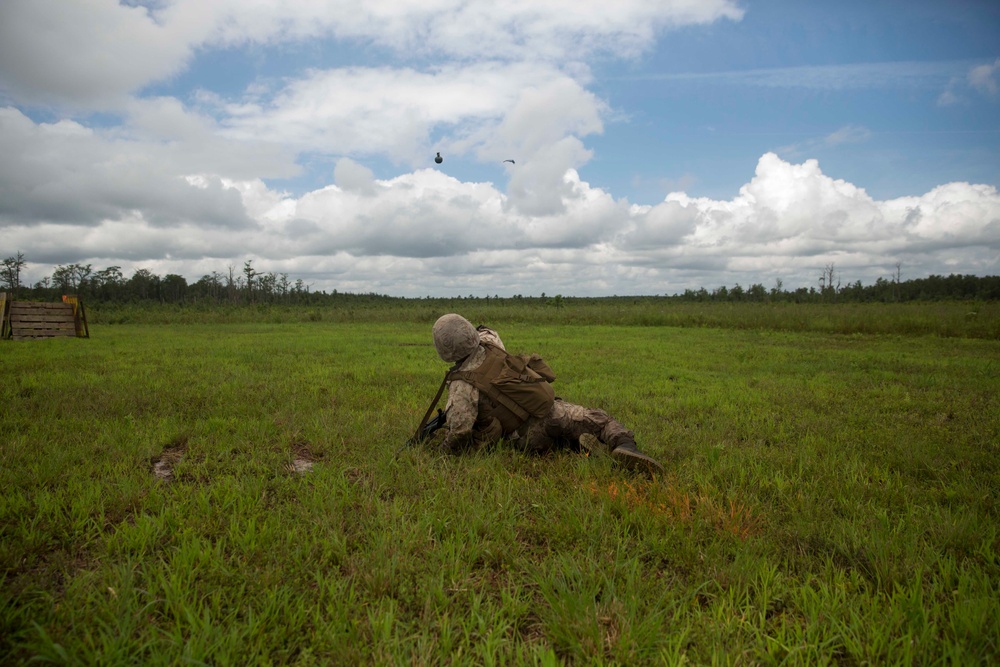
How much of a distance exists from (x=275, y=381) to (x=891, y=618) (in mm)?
9046

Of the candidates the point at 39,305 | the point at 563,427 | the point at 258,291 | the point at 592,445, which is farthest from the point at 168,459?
the point at 258,291

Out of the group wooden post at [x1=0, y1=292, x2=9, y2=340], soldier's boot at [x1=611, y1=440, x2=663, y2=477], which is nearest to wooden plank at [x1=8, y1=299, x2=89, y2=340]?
wooden post at [x1=0, y1=292, x2=9, y2=340]

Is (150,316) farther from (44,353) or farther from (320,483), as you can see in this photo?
(320,483)

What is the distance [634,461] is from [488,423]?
4.65ft

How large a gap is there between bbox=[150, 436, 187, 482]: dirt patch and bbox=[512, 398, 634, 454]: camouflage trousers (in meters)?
3.27

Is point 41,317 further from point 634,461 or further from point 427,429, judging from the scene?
point 634,461

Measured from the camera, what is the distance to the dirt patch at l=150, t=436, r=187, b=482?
15.0 ft

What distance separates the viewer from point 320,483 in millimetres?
4238

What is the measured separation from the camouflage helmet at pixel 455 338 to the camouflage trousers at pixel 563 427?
0.96m

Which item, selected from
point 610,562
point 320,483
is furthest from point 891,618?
point 320,483

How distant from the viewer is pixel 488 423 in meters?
4.90

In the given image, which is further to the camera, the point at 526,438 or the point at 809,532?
the point at 526,438

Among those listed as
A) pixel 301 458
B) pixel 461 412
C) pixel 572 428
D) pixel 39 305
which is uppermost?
pixel 39 305

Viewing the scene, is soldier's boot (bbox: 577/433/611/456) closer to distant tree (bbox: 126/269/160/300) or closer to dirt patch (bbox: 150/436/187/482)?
dirt patch (bbox: 150/436/187/482)
